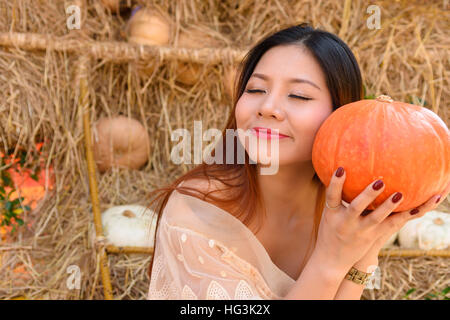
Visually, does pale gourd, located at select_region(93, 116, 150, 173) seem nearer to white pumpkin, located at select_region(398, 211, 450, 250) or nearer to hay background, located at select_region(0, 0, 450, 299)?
hay background, located at select_region(0, 0, 450, 299)

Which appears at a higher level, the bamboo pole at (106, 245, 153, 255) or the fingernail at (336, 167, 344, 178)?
the fingernail at (336, 167, 344, 178)

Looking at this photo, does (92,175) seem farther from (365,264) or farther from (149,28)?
(365,264)

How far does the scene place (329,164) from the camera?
→ 36.0 inches

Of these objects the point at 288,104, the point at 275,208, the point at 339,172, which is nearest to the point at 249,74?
the point at 288,104

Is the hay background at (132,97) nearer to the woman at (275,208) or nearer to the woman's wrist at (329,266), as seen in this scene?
the woman at (275,208)

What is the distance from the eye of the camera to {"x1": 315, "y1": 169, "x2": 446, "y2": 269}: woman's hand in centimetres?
85

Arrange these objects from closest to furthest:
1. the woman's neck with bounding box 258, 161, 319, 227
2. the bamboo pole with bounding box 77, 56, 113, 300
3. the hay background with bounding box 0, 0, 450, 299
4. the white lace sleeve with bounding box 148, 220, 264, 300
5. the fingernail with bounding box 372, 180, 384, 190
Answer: the fingernail with bounding box 372, 180, 384, 190 → the white lace sleeve with bounding box 148, 220, 264, 300 → the woman's neck with bounding box 258, 161, 319, 227 → the bamboo pole with bounding box 77, 56, 113, 300 → the hay background with bounding box 0, 0, 450, 299

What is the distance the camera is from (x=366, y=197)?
84cm


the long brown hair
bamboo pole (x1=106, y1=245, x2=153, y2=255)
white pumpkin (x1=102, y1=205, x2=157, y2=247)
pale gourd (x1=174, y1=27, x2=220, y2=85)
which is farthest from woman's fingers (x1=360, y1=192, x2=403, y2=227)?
pale gourd (x1=174, y1=27, x2=220, y2=85)

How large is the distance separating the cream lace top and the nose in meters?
0.29

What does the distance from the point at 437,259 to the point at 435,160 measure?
4.19 feet

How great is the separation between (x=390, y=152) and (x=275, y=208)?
52cm

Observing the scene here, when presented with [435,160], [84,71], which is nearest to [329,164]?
[435,160]

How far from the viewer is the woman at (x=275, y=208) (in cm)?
94
